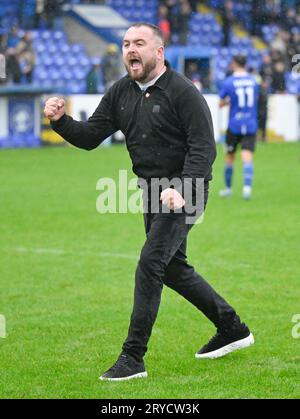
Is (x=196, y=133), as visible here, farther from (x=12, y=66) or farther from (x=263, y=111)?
(x=263, y=111)

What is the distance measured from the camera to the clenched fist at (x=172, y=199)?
6.02 metres

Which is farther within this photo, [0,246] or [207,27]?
[207,27]

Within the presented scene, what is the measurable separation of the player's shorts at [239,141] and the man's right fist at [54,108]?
33.4ft

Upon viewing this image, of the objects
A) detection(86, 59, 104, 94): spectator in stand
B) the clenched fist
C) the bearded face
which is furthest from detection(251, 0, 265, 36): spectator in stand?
the clenched fist

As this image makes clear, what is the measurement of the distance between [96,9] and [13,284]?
26054 millimetres

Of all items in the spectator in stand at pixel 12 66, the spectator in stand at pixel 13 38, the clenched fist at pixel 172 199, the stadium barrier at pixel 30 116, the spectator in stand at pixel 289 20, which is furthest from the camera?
the spectator in stand at pixel 289 20

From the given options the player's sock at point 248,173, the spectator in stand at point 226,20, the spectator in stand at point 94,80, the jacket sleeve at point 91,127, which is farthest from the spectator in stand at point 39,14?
the jacket sleeve at point 91,127

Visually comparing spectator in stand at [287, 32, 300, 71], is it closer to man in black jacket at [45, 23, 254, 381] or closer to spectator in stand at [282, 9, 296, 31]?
spectator in stand at [282, 9, 296, 31]

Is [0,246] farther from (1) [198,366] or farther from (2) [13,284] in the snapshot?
(1) [198,366]

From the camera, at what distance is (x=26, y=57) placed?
2809 cm

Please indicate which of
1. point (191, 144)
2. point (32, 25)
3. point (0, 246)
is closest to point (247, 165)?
point (0, 246)

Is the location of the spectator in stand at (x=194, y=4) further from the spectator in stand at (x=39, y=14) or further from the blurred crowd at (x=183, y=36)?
the spectator in stand at (x=39, y=14)

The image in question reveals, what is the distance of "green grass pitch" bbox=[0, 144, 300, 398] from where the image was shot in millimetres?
6301
